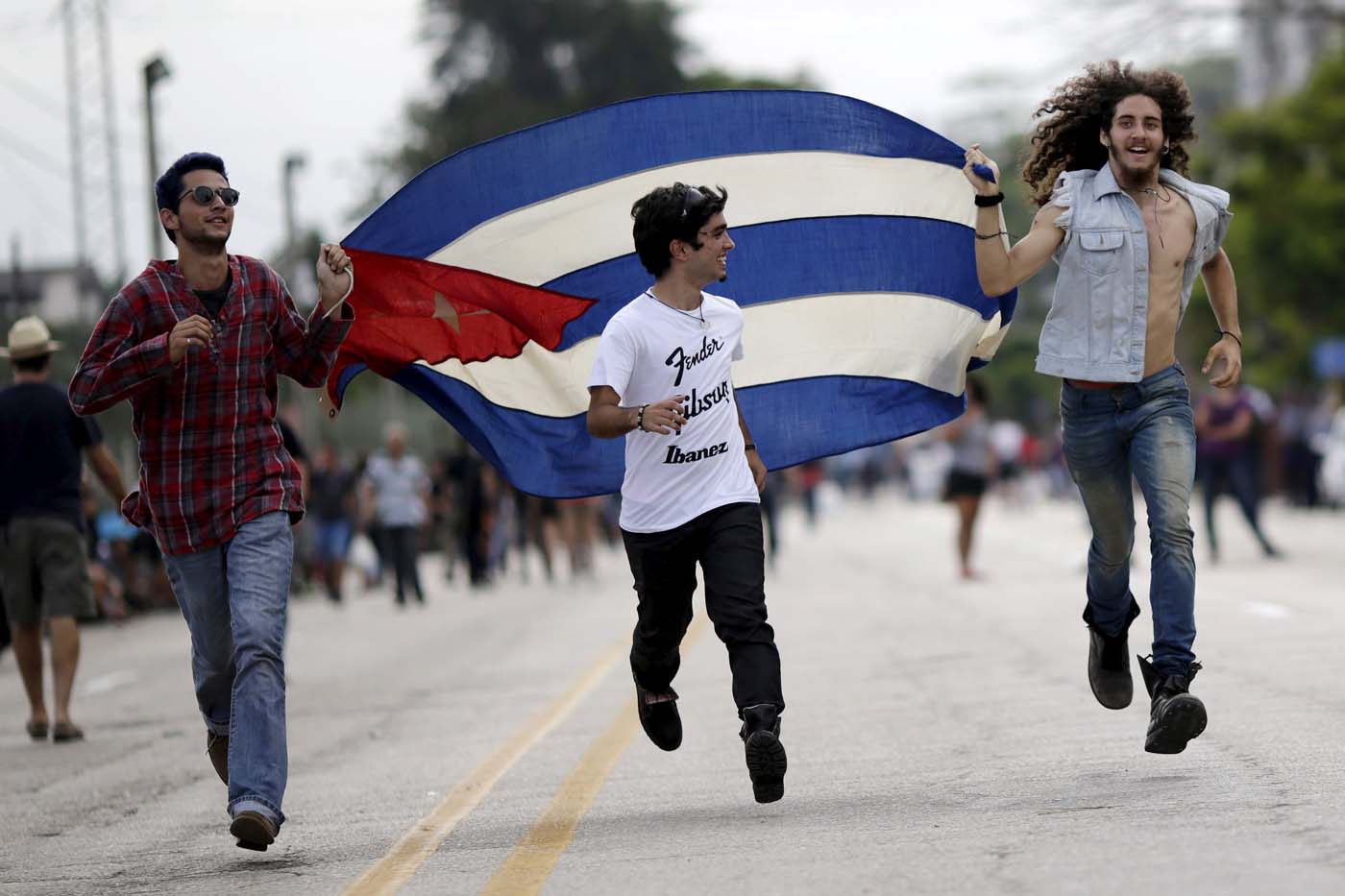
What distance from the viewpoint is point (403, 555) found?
23562mm

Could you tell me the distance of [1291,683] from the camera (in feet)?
31.7

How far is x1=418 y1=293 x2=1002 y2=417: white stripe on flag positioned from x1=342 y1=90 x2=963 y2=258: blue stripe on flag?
0.55m

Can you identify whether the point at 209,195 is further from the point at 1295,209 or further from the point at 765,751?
the point at 1295,209

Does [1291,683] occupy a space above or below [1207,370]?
below

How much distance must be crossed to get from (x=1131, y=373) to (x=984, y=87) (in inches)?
4644

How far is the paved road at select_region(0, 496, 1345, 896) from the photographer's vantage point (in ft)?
19.2

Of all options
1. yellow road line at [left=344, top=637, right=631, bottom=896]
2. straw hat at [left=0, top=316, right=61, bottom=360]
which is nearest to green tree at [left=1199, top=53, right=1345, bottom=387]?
yellow road line at [left=344, top=637, right=631, bottom=896]

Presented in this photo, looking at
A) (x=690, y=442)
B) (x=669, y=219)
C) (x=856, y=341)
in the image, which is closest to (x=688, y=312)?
(x=669, y=219)

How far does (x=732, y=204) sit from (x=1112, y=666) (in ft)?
8.15

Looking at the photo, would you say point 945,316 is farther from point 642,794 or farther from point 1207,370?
point 642,794

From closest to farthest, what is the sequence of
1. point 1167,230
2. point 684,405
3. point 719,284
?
point 684,405
point 1167,230
point 719,284

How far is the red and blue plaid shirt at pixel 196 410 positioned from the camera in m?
6.81

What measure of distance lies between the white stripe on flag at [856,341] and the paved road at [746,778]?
1.49 m

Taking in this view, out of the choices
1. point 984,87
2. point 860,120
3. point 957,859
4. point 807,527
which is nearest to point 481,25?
point 807,527
